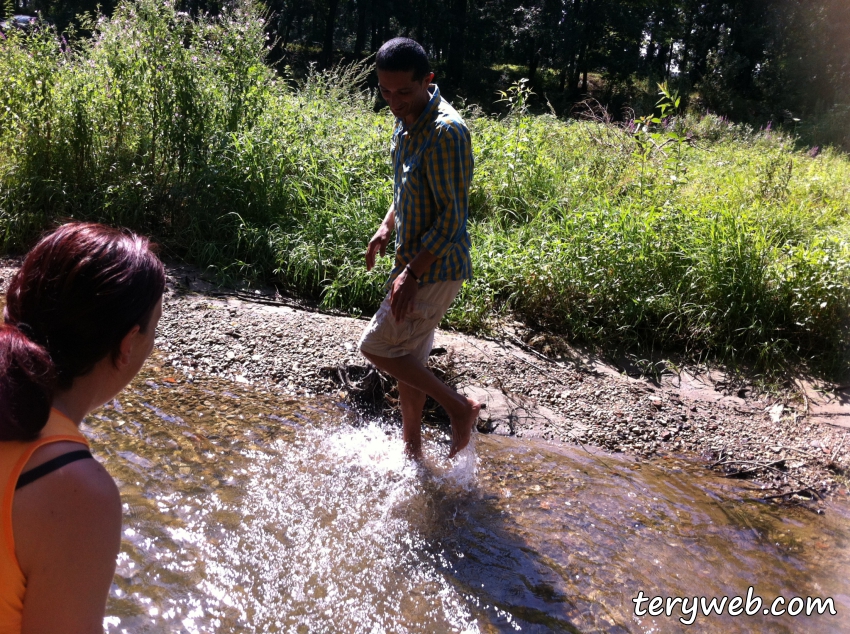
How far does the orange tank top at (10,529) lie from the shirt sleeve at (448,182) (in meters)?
1.87

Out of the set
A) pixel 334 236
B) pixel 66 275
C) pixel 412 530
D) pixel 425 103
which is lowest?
pixel 412 530

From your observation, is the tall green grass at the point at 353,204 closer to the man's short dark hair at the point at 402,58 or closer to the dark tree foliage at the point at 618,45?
the man's short dark hair at the point at 402,58

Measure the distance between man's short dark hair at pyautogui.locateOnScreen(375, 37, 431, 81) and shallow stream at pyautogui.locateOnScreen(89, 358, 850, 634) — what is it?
74.6 inches

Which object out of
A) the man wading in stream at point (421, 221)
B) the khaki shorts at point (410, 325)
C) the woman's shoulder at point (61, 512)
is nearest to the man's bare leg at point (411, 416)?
the man wading in stream at point (421, 221)

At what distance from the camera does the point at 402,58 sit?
8.84 feet

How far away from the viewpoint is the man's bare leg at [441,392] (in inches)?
120

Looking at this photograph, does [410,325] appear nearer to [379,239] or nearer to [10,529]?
[379,239]

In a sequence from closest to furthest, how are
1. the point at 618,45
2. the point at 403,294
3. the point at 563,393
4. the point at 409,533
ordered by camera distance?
1. the point at 403,294
2. the point at 409,533
3. the point at 563,393
4. the point at 618,45

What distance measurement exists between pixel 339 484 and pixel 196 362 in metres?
1.64

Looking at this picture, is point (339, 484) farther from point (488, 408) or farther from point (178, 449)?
point (488, 408)

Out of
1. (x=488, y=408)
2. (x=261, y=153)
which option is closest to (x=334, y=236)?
(x=261, y=153)

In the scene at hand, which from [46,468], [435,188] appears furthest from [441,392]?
[46,468]

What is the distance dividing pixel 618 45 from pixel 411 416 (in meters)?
28.5

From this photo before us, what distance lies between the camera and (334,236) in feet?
18.5
